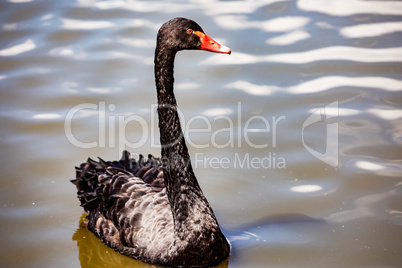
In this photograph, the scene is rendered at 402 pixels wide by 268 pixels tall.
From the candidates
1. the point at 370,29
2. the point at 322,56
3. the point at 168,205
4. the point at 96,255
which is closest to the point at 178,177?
the point at 168,205

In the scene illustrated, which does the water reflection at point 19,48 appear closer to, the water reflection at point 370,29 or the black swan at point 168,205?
the black swan at point 168,205

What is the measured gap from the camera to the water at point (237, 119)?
15.5 feet

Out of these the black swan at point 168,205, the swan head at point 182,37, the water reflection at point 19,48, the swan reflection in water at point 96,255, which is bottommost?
the swan reflection in water at point 96,255

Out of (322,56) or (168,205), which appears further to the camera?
(322,56)

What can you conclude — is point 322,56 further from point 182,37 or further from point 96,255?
point 96,255

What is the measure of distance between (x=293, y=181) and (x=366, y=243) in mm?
974

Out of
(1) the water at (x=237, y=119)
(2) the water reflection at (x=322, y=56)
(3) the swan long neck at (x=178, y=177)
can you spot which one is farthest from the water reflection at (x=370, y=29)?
(3) the swan long neck at (x=178, y=177)

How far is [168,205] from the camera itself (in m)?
4.59

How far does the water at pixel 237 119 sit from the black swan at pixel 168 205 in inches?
9.1

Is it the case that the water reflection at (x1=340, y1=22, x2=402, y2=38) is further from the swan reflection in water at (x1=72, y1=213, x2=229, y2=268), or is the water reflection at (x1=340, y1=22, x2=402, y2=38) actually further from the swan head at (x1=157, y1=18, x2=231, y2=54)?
the swan reflection in water at (x1=72, y1=213, x2=229, y2=268)

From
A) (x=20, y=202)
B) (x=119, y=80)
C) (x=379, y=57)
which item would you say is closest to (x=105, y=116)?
(x=119, y=80)

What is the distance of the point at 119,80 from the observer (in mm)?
6902

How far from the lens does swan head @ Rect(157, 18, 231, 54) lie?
158 inches

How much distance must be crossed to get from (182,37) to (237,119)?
7.17 ft
